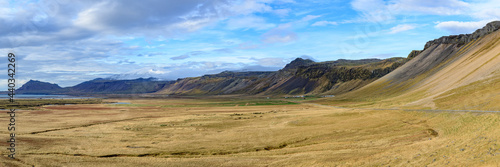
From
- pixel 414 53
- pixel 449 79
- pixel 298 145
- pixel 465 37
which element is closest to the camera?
pixel 298 145

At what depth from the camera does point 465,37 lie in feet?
489

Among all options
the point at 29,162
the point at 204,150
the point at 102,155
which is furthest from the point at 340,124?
the point at 29,162

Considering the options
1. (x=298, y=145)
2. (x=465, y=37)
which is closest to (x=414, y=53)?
(x=465, y=37)

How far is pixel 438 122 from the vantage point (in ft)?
143

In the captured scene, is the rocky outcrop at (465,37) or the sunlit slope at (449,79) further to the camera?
the rocky outcrop at (465,37)

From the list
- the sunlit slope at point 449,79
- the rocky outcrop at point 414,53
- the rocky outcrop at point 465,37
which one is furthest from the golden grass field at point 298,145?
the rocky outcrop at point 414,53

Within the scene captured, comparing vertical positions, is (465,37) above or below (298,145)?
above

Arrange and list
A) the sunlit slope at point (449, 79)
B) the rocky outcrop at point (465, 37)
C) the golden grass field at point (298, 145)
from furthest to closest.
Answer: the rocky outcrop at point (465, 37) < the sunlit slope at point (449, 79) < the golden grass field at point (298, 145)

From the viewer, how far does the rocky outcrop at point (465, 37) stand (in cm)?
12729

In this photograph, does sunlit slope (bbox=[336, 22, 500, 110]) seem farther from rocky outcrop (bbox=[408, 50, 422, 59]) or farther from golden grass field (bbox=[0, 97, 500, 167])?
rocky outcrop (bbox=[408, 50, 422, 59])

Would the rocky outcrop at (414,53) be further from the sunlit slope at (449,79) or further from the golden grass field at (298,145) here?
the golden grass field at (298,145)

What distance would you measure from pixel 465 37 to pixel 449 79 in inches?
3120

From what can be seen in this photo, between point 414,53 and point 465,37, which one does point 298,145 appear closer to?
point 465,37

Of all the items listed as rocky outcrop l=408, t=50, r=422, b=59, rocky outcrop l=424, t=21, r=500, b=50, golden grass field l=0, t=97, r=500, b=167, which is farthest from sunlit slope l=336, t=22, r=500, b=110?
rocky outcrop l=408, t=50, r=422, b=59
